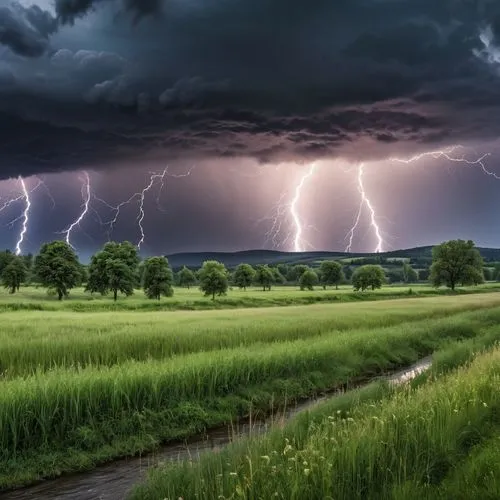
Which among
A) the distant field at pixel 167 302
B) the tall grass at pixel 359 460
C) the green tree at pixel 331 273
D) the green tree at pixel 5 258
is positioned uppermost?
the green tree at pixel 5 258

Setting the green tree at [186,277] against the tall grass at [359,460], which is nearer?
the tall grass at [359,460]

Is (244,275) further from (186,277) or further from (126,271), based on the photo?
(126,271)

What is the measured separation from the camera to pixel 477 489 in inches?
248

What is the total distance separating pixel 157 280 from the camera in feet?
282

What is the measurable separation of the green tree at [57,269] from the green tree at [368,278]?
68.0 meters

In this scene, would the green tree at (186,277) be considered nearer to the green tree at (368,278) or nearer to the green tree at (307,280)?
the green tree at (307,280)

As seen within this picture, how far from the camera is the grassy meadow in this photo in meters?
11.6

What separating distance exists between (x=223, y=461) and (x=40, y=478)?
187 inches

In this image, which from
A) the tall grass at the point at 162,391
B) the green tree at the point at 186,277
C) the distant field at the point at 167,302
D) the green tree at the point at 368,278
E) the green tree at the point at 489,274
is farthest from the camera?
the green tree at the point at 489,274

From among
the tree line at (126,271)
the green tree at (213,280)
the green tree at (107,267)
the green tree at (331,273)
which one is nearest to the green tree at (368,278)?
the tree line at (126,271)

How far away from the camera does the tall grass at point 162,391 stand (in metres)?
11.8

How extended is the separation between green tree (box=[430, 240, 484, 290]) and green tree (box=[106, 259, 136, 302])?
6604 centimetres

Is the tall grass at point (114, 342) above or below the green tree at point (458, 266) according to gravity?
below

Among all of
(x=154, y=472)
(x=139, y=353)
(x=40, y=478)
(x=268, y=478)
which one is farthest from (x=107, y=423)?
(x=139, y=353)
